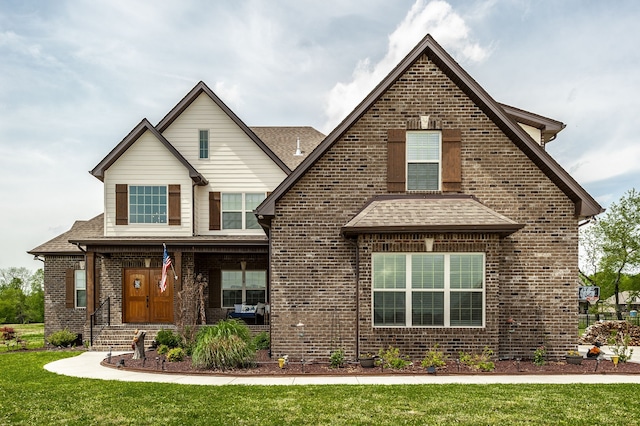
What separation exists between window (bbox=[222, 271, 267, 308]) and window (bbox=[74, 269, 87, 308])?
586cm

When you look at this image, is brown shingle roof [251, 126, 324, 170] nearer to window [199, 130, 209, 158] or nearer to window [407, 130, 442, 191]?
window [199, 130, 209, 158]

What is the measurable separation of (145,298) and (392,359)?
10722 millimetres

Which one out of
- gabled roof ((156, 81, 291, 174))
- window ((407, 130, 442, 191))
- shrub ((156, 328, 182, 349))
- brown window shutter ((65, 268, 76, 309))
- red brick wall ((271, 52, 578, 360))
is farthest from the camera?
brown window shutter ((65, 268, 76, 309))

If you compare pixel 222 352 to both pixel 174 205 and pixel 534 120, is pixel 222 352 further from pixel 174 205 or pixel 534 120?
pixel 534 120

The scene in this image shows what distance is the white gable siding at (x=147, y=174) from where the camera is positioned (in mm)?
18016

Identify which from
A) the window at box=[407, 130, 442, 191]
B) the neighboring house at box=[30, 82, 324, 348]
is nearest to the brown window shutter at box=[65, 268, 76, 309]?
the neighboring house at box=[30, 82, 324, 348]

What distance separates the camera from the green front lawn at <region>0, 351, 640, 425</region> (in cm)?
739

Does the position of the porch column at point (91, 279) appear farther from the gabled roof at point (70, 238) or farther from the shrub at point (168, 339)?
the shrub at point (168, 339)

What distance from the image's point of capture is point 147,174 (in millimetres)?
18047

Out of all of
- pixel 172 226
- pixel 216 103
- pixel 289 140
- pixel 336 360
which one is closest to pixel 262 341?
pixel 336 360

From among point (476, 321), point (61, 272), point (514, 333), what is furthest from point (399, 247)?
point (61, 272)

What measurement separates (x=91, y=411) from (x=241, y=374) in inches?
141

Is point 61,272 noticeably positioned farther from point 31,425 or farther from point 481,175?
point 481,175

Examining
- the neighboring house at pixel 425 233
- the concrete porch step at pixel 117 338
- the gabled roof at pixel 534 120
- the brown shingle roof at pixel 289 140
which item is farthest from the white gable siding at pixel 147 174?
the gabled roof at pixel 534 120
